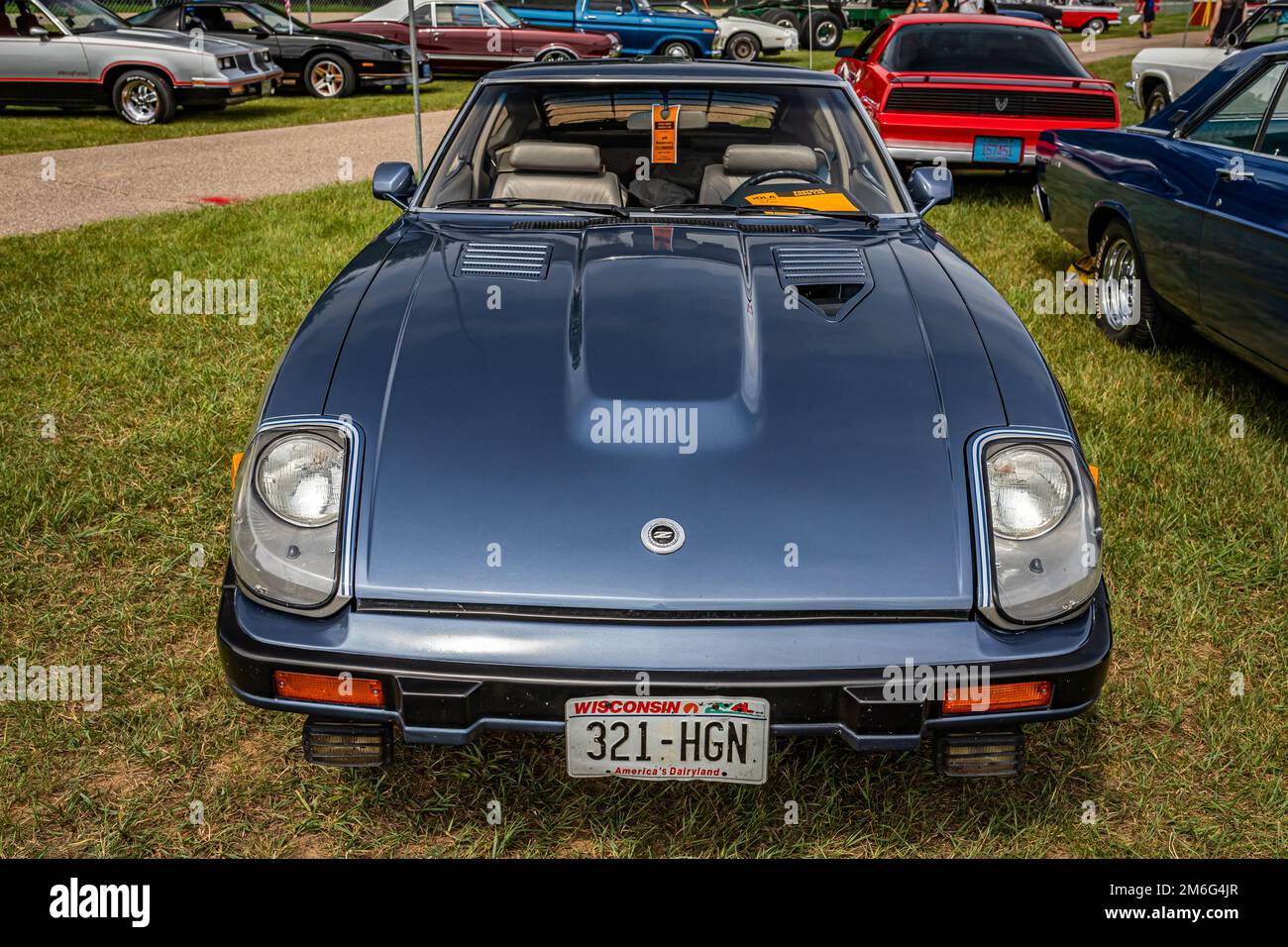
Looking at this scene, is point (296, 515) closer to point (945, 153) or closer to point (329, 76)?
point (945, 153)

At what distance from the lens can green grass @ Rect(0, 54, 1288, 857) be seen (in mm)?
2270

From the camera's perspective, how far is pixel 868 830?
90.2 inches

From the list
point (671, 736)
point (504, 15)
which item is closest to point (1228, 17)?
point (504, 15)

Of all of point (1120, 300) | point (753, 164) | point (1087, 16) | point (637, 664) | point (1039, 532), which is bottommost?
point (1120, 300)

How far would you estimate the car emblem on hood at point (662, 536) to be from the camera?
1.92 metres

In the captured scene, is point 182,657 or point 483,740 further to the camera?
point 182,657

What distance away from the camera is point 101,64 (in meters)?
11.4

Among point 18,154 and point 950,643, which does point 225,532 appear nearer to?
point 950,643

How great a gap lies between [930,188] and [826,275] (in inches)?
36.1

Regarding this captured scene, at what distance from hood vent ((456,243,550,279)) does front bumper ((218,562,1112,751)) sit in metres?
1.07

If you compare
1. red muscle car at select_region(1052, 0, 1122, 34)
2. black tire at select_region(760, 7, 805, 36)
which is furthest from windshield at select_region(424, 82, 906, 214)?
red muscle car at select_region(1052, 0, 1122, 34)

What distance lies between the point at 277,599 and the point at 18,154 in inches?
371

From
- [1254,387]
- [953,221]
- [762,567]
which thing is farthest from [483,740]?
[953,221]

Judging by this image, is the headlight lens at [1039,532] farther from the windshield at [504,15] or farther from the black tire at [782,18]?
the black tire at [782,18]
